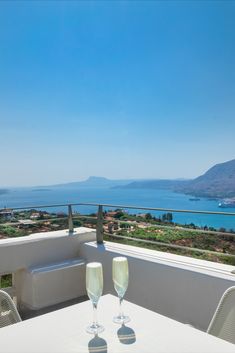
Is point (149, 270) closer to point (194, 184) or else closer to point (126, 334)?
point (126, 334)

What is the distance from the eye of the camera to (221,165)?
1452cm

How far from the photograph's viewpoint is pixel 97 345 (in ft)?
3.69

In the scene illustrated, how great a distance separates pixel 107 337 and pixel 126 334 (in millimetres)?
76

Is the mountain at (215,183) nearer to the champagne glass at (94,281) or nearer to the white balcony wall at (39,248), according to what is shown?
the white balcony wall at (39,248)

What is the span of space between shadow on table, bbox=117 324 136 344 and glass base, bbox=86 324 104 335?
0.07 meters

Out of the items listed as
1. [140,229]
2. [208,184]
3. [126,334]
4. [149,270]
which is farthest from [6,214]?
[208,184]

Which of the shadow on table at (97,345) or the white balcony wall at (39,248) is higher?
the shadow on table at (97,345)

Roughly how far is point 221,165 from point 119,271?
14138 millimetres

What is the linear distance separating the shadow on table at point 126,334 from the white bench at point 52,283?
2.28m

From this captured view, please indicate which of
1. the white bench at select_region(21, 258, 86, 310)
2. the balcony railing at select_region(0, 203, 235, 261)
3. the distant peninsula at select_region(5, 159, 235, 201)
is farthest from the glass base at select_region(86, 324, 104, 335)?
the distant peninsula at select_region(5, 159, 235, 201)

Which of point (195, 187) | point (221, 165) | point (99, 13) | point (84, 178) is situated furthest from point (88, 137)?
point (99, 13)

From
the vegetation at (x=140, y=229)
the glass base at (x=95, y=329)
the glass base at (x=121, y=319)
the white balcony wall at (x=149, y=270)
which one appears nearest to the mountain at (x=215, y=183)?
the vegetation at (x=140, y=229)

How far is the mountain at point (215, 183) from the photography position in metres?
11.0

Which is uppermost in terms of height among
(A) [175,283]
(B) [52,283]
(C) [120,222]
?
(C) [120,222]
